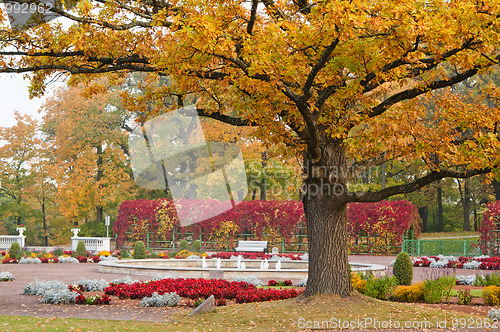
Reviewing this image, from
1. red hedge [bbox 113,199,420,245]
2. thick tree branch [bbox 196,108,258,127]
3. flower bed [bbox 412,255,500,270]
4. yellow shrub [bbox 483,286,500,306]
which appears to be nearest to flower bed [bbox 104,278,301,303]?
thick tree branch [bbox 196,108,258,127]

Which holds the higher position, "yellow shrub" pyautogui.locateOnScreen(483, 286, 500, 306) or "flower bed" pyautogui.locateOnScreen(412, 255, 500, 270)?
"yellow shrub" pyautogui.locateOnScreen(483, 286, 500, 306)

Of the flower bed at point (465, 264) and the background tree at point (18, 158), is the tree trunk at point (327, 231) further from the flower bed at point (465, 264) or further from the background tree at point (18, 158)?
the background tree at point (18, 158)

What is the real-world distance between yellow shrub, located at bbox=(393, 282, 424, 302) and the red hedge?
15.6m

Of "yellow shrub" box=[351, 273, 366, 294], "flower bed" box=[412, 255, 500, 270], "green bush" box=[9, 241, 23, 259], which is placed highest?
"yellow shrub" box=[351, 273, 366, 294]

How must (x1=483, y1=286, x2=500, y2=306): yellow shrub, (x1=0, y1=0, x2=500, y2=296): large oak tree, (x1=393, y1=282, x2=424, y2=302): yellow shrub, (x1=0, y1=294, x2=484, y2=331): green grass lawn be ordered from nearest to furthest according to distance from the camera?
1. (x1=0, y1=0, x2=500, y2=296): large oak tree
2. (x1=0, y1=294, x2=484, y2=331): green grass lawn
3. (x1=483, y1=286, x2=500, y2=306): yellow shrub
4. (x1=393, y1=282, x2=424, y2=302): yellow shrub

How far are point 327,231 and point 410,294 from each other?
263 cm

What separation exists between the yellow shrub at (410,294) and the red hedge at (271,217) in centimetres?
1563

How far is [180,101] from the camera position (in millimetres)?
9906

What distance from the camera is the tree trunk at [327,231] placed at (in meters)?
9.37

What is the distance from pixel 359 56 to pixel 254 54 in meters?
1.73

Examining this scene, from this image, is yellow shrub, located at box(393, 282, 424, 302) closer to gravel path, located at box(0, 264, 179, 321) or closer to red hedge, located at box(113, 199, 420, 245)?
gravel path, located at box(0, 264, 179, 321)

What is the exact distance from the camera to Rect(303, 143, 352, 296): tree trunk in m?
9.37

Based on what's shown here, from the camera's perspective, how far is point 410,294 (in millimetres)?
10477

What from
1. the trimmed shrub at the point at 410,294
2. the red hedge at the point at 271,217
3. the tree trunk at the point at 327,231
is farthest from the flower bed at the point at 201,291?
the red hedge at the point at 271,217
